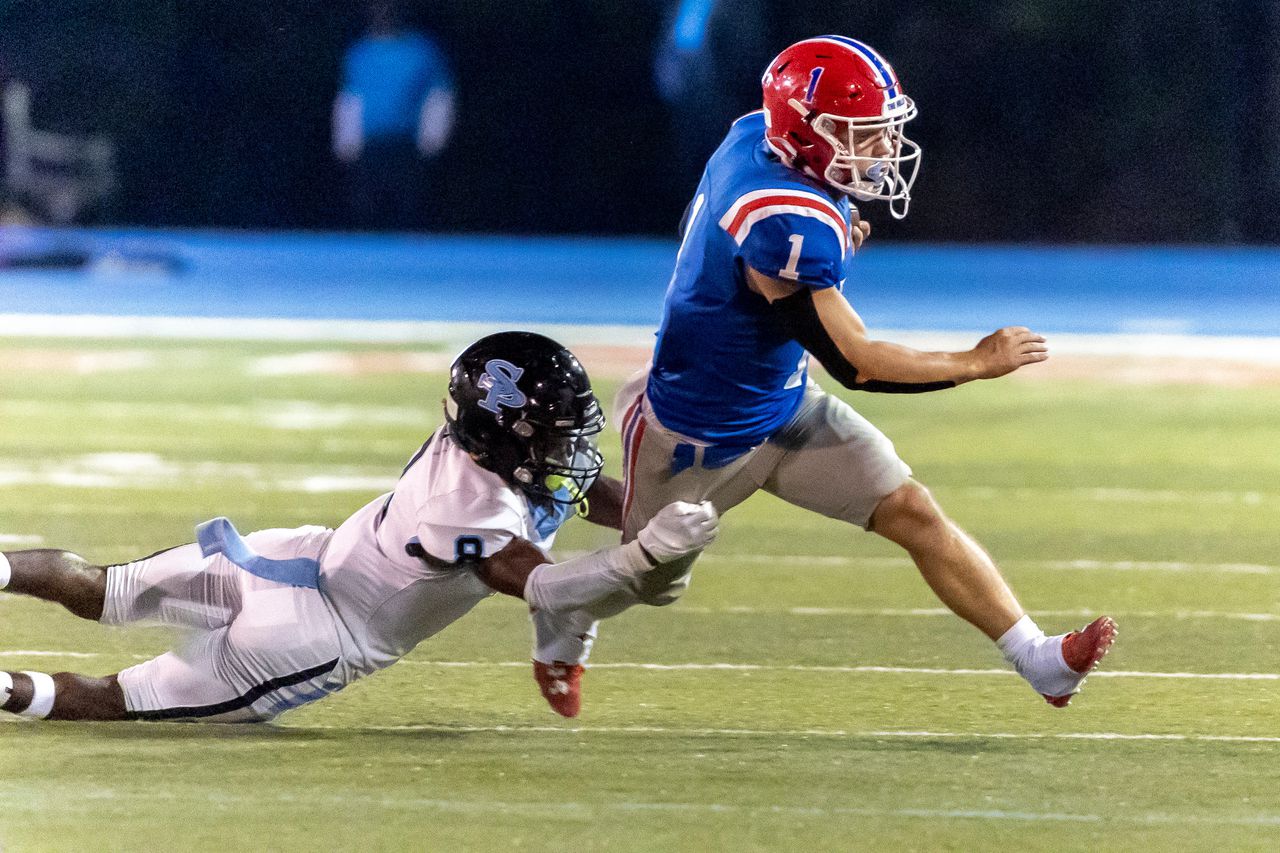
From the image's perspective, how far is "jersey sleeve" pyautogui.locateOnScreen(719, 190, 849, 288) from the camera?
4.07 meters

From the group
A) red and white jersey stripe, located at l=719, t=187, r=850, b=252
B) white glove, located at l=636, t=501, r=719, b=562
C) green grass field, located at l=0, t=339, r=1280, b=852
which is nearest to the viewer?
green grass field, located at l=0, t=339, r=1280, b=852

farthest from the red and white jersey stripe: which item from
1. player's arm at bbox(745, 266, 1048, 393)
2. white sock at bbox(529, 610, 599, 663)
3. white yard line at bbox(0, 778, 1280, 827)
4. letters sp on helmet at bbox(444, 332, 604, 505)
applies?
white yard line at bbox(0, 778, 1280, 827)

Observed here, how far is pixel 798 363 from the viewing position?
4457 mm

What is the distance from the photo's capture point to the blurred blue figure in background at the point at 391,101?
16453 millimetres

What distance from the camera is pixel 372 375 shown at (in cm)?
1133

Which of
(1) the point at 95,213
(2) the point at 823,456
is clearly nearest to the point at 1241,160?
(1) the point at 95,213

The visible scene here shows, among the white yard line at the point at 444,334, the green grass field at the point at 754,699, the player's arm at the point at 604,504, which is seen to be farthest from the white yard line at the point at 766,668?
the white yard line at the point at 444,334

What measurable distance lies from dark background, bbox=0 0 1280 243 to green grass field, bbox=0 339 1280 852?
298 inches

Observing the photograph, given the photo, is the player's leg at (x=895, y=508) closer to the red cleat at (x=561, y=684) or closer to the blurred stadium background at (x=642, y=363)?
the blurred stadium background at (x=642, y=363)

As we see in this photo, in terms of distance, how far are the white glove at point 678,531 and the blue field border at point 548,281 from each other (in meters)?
9.97

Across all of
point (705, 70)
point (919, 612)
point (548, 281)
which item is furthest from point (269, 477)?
point (705, 70)

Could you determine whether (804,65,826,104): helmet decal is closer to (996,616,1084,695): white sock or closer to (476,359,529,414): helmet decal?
(476,359,529,414): helmet decal

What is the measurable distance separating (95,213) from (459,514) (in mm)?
14088

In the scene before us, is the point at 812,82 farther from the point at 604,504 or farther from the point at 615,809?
the point at 615,809
